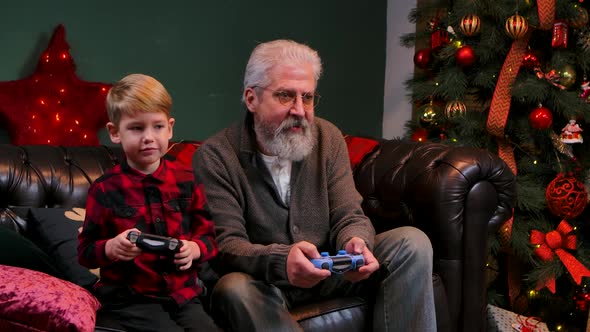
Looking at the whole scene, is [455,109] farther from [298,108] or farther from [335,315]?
[335,315]

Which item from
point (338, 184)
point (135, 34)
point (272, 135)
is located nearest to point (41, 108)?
point (135, 34)

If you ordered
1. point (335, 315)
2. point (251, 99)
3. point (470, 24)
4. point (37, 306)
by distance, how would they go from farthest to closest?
point (470, 24), point (251, 99), point (335, 315), point (37, 306)

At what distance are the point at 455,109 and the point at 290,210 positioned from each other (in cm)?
134

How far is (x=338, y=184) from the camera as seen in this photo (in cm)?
213

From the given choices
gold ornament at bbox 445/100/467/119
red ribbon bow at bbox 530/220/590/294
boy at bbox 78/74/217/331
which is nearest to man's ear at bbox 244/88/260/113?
boy at bbox 78/74/217/331

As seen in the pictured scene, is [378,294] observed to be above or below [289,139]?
below

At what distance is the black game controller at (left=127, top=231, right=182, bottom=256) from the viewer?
58.7 inches

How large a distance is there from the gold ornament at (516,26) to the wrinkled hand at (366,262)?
1457 millimetres

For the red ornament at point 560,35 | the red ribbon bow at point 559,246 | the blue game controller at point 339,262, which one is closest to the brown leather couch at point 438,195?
the blue game controller at point 339,262

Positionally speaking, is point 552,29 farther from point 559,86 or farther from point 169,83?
point 169,83

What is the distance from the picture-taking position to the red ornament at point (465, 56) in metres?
3.03

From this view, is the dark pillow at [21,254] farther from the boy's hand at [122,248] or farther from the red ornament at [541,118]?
the red ornament at [541,118]

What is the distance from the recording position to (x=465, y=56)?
3.03m

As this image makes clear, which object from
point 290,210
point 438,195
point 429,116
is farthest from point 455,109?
point 290,210
